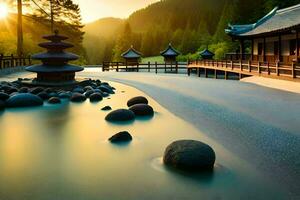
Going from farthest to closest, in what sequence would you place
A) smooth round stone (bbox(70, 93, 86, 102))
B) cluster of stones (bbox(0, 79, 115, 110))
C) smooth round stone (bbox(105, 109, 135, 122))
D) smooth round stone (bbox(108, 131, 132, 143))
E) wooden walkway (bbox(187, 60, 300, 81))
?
wooden walkway (bbox(187, 60, 300, 81)), smooth round stone (bbox(70, 93, 86, 102)), cluster of stones (bbox(0, 79, 115, 110)), smooth round stone (bbox(105, 109, 135, 122)), smooth round stone (bbox(108, 131, 132, 143))

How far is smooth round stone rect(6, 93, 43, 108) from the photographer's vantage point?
17469 mm

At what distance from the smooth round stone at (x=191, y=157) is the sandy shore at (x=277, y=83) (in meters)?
14.0

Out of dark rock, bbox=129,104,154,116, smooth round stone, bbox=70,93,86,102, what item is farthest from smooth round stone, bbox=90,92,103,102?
dark rock, bbox=129,104,154,116

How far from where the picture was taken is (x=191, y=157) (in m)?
8.02

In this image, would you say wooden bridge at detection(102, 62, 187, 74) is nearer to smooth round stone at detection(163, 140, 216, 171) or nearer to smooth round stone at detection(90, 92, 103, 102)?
smooth round stone at detection(90, 92, 103, 102)

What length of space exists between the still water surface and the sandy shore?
1061 cm

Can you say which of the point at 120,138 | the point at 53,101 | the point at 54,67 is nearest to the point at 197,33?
the point at 54,67

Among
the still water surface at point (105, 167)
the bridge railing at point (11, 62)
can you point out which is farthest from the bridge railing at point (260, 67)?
the bridge railing at point (11, 62)

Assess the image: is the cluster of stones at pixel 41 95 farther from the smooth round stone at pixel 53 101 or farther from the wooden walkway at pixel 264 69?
the wooden walkway at pixel 264 69

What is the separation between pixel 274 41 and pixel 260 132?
73.4ft

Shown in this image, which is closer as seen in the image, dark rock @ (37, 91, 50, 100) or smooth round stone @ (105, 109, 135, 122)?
smooth round stone @ (105, 109, 135, 122)

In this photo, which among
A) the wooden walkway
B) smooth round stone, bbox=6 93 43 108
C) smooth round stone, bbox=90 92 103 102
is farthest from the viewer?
the wooden walkway

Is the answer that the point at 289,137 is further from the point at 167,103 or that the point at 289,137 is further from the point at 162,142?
the point at 167,103

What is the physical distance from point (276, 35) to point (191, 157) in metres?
25.5
